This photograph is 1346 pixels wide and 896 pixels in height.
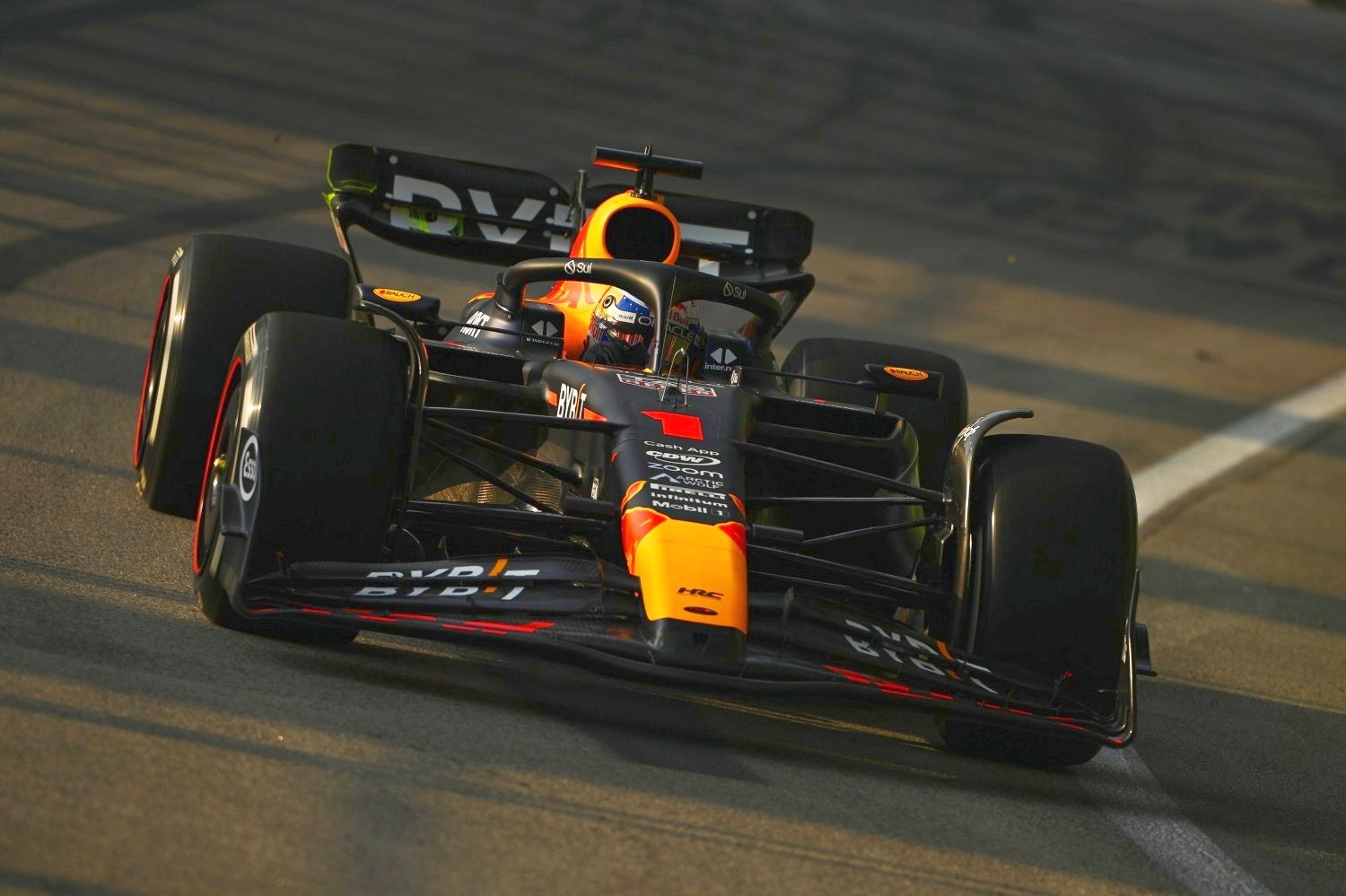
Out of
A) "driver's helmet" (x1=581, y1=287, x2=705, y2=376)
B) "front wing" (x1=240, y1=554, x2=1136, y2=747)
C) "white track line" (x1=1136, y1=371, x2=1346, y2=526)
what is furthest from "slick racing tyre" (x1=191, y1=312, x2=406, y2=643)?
"white track line" (x1=1136, y1=371, x2=1346, y2=526)

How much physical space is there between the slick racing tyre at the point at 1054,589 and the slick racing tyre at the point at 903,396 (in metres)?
2.18

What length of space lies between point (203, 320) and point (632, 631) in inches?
105

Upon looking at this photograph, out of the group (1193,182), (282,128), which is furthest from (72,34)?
(1193,182)

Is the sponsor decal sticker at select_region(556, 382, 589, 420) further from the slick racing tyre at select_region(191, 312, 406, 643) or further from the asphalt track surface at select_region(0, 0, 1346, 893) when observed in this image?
the asphalt track surface at select_region(0, 0, 1346, 893)

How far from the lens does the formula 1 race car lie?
4.89 m

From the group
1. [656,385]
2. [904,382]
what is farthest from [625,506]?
[904,382]

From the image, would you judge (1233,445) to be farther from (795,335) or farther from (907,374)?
(907,374)

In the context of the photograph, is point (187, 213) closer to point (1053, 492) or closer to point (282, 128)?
point (282, 128)

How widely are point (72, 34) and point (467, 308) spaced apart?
13.2 meters

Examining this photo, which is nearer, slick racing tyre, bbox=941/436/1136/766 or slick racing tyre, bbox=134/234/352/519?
slick racing tyre, bbox=941/436/1136/766

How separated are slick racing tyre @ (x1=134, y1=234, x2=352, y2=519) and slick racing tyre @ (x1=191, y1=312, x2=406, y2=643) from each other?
48.3 inches

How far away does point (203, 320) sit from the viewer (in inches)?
263

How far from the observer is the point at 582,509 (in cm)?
530

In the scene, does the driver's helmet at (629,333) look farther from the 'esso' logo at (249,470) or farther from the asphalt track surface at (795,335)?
the 'esso' logo at (249,470)
